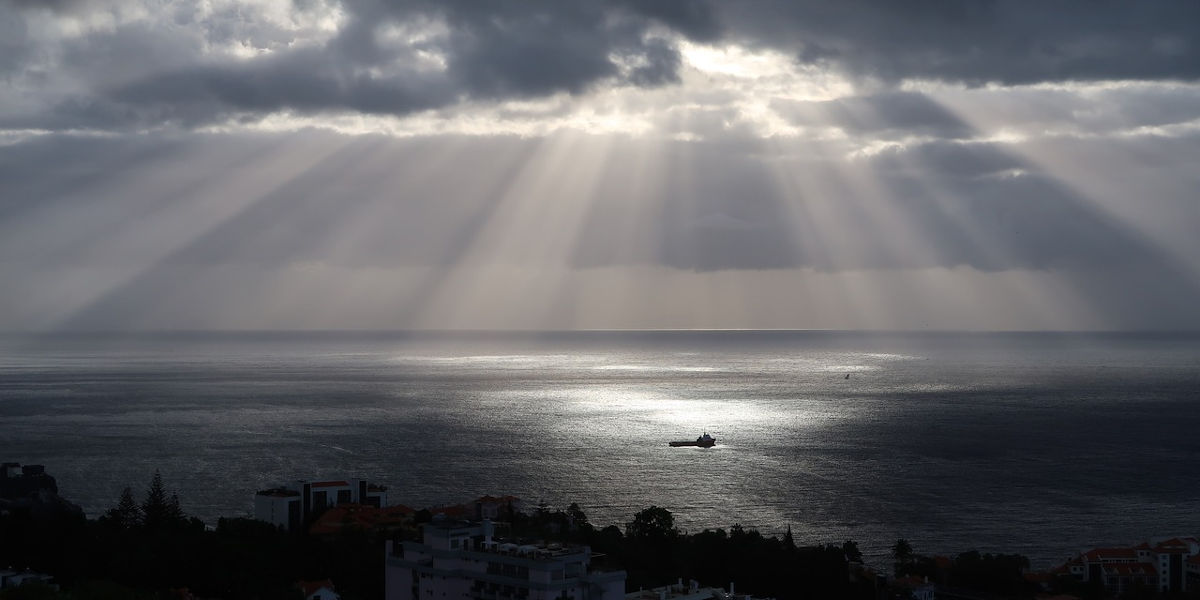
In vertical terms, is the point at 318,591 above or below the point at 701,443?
above

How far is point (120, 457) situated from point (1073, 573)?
4993 cm

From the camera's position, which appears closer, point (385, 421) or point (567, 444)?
point (567, 444)

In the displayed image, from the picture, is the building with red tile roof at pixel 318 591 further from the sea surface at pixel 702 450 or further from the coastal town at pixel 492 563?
the sea surface at pixel 702 450

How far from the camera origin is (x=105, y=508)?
49094 mm

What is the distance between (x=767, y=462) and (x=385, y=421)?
3376 cm

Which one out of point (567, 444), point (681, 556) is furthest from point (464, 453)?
point (681, 556)

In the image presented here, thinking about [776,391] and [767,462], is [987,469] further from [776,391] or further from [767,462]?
[776,391]

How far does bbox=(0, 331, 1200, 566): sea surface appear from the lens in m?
49.1

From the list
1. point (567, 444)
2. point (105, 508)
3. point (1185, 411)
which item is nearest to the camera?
point (105, 508)

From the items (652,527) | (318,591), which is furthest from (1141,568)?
(318,591)

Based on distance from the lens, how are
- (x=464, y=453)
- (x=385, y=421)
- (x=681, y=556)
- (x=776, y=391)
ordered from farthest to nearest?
(x=776, y=391), (x=385, y=421), (x=464, y=453), (x=681, y=556)

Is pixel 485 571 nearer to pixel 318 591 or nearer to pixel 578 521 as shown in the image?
pixel 318 591

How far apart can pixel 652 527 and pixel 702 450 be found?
36441 millimetres

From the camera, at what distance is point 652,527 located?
38375mm
